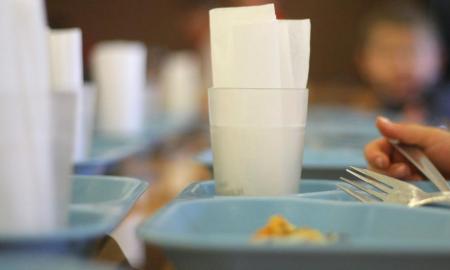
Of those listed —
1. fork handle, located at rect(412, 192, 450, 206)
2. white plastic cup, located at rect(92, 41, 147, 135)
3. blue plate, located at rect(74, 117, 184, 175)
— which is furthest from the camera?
white plastic cup, located at rect(92, 41, 147, 135)

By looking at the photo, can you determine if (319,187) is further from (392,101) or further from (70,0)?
(70,0)

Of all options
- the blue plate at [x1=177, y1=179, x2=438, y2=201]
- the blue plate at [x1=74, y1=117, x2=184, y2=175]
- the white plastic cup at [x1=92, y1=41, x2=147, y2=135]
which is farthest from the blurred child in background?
the blue plate at [x1=177, y1=179, x2=438, y2=201]

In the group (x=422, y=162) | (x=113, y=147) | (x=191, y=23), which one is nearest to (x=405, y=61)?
(x=191, y=23)

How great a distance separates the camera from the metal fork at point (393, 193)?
813 mm

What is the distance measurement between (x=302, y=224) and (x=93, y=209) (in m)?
0.22

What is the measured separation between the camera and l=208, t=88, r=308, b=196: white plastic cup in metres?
0.82

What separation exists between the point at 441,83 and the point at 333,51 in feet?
6.42

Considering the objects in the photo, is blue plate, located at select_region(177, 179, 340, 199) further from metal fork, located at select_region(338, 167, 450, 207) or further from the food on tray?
the food on tray

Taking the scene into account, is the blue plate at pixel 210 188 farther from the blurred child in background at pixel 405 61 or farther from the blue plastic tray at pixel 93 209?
the blurred child in background at pixel 405 61

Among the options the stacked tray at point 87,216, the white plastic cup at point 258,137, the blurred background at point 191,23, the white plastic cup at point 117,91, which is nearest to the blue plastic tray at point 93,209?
the stacked tray at point 87,216

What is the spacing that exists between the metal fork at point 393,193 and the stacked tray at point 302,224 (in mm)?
32

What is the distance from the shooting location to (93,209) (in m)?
0.70

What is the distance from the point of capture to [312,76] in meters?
6.27

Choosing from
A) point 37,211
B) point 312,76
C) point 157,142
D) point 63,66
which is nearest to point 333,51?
point 312,76
